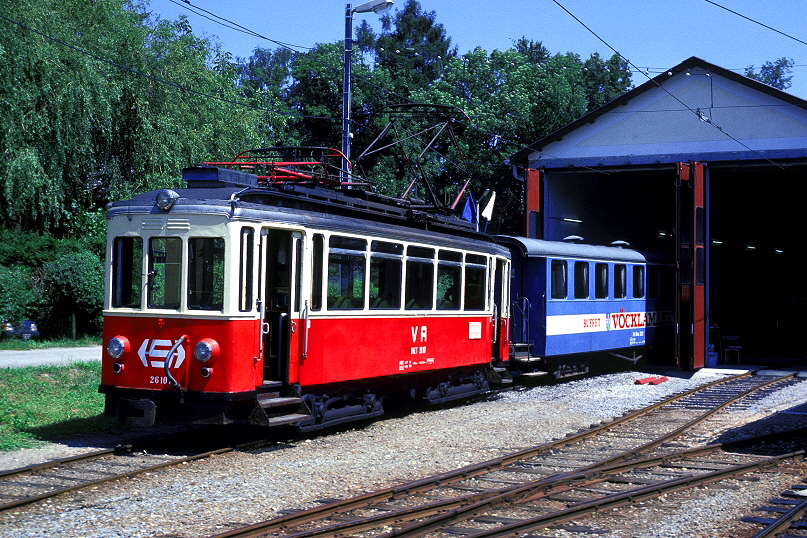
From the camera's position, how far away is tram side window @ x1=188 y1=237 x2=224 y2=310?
1020 centimetres

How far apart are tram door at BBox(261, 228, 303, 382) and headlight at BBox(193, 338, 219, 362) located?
747 mm

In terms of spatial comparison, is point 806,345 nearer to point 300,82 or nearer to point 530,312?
point 530,312

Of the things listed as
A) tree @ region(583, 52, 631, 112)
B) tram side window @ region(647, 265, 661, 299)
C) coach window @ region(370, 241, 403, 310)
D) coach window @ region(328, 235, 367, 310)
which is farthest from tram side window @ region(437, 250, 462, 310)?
tree @ region(583, 52, 631, 112)

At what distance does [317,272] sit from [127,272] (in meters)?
2.18

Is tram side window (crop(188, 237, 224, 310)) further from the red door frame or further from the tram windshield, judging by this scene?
the red door frame

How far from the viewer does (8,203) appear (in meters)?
22.7

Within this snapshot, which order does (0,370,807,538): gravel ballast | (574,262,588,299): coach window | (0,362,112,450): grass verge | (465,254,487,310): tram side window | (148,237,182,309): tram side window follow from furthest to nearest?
1. (574,262,588,299): coach window
2. (465,254,487,310): tram side window
3. (0,362,112,450): grass verge
4. (148,237,182,309): tram side window
5. (0,370,807,538): gravel ballast

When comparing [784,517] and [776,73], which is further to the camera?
[776,73]

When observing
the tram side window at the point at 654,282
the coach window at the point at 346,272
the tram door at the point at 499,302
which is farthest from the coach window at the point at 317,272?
the tram side window at the point at 654,282

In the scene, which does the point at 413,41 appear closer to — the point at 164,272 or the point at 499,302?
the point at 499,302

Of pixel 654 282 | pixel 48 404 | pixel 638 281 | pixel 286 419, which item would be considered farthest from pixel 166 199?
pixel 654 282

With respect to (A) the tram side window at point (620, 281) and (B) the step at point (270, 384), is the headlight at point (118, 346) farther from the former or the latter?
(A) the tram side window at point (620, 281)

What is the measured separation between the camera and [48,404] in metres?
13.6

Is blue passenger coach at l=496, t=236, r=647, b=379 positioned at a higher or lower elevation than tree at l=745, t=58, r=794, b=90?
lower
